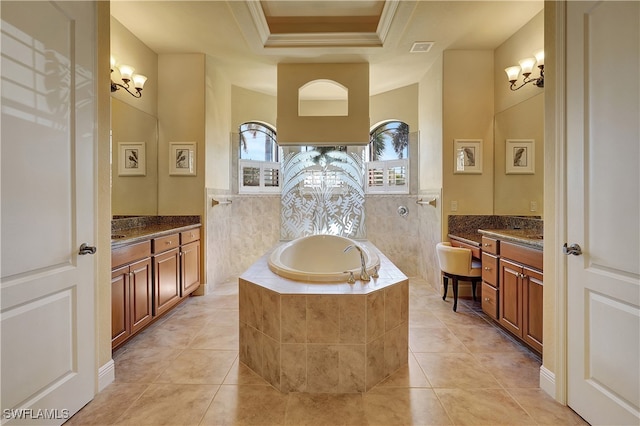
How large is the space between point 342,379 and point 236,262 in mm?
3026

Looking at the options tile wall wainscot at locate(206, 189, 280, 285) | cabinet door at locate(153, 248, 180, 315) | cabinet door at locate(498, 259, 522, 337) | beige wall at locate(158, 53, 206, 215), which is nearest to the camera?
cabinet door at locate(498, 259, 522, 337)

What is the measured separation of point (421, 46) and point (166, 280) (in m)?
3.64

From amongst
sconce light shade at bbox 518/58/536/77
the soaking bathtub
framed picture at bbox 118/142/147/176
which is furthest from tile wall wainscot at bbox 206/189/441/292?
sconce light shade at bbox 518/58/536/77

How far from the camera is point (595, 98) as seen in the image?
1.44 m

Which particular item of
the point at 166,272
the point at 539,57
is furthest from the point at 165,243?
the point at 539,57

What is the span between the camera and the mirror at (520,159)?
2795mm

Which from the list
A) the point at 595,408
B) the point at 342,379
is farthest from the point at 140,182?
the point at 595,408

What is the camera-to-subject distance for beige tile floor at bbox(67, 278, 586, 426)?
152 cm

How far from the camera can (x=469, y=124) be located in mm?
3402

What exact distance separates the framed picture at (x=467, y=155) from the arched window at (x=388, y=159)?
1058 mm

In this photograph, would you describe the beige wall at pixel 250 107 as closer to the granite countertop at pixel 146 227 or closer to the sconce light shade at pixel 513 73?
the granite countertop at pixel 146 227

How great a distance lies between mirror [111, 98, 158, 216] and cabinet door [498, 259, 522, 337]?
363cm

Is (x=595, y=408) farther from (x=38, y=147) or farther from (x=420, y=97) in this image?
(x=420, y=97)

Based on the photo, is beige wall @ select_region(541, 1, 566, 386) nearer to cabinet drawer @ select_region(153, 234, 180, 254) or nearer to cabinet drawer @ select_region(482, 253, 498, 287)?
cabinet drawer @ select_region(482, 253, 498, 287)
